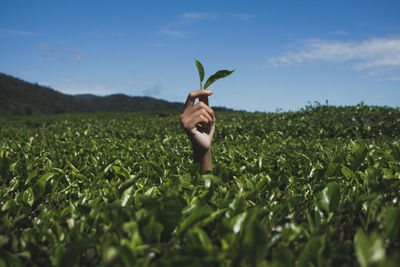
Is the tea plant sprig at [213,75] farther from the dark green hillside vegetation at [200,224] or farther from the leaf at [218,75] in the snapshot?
the dark green hillside vegetation at [200,224]

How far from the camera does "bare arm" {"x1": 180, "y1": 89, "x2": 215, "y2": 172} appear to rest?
2.47 m

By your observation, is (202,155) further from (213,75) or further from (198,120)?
(213,75)

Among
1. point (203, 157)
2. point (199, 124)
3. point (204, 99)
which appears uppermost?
point (204, 99)

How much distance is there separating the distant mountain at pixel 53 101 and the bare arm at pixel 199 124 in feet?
149

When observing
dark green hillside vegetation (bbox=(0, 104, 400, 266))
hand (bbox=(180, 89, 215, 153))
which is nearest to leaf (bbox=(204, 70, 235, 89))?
hand (bbox=(180, 89, 215, 153))

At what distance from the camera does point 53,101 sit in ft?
210

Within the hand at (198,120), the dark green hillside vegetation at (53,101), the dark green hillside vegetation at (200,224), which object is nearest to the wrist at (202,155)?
the hand at (198,120)

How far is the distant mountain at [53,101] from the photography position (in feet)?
172

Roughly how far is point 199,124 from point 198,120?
165mm

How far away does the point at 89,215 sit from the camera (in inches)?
60.6

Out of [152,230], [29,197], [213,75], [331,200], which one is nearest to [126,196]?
[152,230]

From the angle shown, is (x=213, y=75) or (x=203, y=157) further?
(x=203, y=157)

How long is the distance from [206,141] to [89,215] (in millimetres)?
1253

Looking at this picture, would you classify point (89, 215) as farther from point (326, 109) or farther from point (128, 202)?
point (326, 109)
